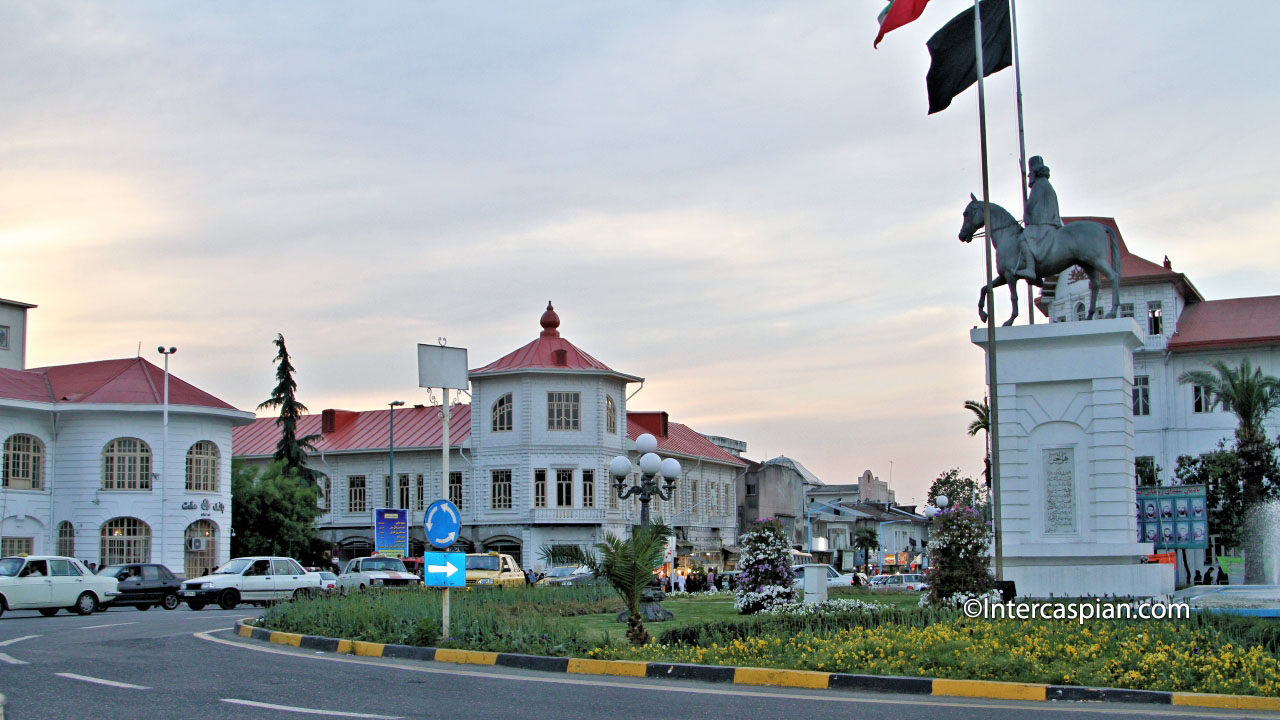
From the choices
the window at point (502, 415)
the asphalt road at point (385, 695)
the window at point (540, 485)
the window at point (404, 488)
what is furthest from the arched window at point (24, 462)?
the asphalt road at point (385, 695)

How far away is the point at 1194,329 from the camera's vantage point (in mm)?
56875

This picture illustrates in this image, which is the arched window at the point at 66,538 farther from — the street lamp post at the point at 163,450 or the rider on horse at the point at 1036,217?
the rider on horse at the point at 1036,217

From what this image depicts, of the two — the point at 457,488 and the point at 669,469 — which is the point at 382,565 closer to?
the point at 669,469

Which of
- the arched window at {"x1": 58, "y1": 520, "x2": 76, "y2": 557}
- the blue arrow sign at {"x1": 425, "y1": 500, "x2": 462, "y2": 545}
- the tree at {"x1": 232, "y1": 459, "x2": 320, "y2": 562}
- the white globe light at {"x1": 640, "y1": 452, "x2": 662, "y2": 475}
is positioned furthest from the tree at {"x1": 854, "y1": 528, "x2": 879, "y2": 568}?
the blue arrow sign at {"x1": 425, "y1": 500, "x2": 462, "y2": 545}

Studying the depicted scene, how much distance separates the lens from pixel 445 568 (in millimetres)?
16938

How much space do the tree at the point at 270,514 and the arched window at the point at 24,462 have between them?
33.5 feet

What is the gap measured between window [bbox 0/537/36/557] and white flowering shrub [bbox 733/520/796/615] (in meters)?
33.8

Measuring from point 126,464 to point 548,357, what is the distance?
21.2 meters

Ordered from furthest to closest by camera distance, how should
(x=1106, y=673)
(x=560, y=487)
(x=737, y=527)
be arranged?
(x=737, y=527)
(x=560, y=487)
(x=1106, y=673)

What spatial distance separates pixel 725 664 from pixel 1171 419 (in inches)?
1848

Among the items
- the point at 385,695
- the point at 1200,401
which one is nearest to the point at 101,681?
the point at 385,695

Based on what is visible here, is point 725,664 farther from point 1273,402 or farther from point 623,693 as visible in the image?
point 1273,402

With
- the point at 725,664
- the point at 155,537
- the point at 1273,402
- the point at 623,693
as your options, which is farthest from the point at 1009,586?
the point at 155,537

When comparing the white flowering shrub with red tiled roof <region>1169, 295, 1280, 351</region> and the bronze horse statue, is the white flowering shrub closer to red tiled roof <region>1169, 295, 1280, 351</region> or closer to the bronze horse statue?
the bronze horse statue
